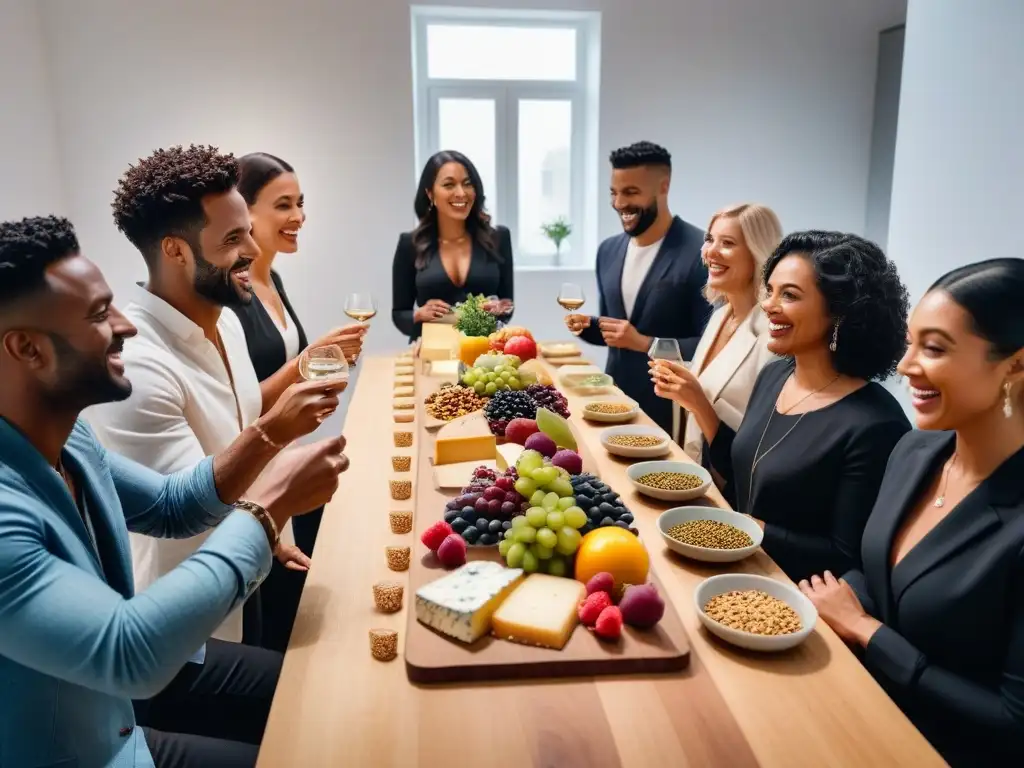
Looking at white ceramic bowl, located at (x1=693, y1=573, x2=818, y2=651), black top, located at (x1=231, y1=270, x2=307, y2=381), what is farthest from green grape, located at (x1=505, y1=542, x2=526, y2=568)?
black top, located at (x1=231, y1=270, x2=307, y2=381)

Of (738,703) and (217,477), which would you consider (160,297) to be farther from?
(738,703)

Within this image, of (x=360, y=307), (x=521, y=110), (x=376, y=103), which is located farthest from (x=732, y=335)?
(x=521, y=110)

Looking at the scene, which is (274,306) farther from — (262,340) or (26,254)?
(26,254)

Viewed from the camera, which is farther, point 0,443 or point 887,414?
point 887,414

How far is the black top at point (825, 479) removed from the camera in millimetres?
1996

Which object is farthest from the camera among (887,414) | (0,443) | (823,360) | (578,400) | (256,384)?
(578,400)

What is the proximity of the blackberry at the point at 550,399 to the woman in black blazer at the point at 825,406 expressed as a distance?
607 millimetres

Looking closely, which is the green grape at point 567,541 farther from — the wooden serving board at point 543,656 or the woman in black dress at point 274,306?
the woman in black dress at point 274,306

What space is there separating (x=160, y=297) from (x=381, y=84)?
12.8 ft

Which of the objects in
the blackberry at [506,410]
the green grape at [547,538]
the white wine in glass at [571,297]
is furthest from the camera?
the white wine in glass at [571,297]

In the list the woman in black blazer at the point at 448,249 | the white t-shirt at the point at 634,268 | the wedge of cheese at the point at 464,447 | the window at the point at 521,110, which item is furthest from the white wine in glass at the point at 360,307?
the window at the point at 521,110

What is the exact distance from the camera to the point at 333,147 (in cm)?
555

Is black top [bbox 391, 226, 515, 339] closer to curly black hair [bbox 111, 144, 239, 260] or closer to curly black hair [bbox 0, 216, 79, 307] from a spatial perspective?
curly black hair [bbox 111, 144, 239, 260]

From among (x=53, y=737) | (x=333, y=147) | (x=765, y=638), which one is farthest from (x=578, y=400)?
(x=333, y=147)
